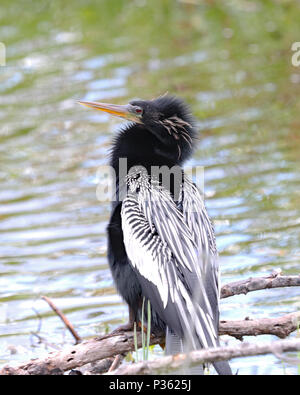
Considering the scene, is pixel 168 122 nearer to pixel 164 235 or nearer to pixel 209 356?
pixel 164 235

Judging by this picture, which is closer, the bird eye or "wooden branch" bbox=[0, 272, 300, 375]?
"wooden branch" bbox=[0, 272, 300, 375]

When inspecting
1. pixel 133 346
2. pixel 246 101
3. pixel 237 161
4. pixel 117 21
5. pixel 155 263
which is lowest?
pixel 133 346

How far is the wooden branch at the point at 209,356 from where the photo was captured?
3.78 meters

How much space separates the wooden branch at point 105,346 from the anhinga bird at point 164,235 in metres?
0.23

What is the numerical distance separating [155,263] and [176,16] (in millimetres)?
11721

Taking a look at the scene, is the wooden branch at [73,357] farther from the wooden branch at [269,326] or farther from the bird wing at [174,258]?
the wooden branch at [269,326]

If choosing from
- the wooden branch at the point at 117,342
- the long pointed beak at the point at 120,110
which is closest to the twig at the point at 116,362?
the wooden branch at the point at 117,342

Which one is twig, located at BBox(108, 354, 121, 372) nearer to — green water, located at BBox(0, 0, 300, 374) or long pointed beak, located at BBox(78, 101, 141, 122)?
green water, located at BBox(0, 0, 300, 374)

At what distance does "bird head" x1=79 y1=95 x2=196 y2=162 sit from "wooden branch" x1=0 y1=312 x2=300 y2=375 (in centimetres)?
142

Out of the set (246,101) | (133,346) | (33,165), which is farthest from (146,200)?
(246,101)

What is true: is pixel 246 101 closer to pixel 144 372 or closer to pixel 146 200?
pixel 146 200

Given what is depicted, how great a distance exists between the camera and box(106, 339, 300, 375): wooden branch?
378cm

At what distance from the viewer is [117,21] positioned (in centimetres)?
1608

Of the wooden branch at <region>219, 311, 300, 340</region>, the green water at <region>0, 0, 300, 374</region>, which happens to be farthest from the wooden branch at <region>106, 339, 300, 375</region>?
the green water at <region>0, 0, 300, 374</region>
